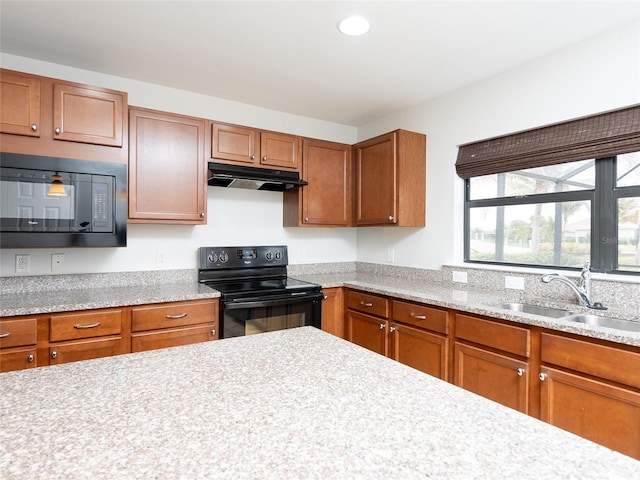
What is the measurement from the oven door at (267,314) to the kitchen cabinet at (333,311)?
173 millimetres

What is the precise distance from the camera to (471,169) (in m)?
2.84

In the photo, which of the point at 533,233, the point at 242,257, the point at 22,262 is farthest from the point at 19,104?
the point at 533,233

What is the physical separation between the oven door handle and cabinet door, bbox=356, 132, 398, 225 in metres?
0.88

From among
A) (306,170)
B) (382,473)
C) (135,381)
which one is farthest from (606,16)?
(135,381)

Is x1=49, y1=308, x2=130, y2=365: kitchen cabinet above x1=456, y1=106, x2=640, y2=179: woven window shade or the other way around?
the other way around

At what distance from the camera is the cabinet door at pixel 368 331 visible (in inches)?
109

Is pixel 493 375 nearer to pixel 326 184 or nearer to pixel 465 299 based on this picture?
pixel 465 299

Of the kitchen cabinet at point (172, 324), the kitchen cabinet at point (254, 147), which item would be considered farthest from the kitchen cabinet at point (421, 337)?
the kitchen cabinet at point (254, 147)

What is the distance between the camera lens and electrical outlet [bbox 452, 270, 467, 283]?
2836 mm

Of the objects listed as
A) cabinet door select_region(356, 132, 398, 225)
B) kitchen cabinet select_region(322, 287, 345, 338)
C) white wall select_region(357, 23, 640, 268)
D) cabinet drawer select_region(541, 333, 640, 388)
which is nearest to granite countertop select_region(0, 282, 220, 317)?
kitchen cabinet select_region(322, 287, 345, 338)

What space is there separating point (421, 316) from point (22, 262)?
263cm

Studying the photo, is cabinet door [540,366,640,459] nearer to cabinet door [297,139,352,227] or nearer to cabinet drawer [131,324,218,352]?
cabinet drawer [131,324,218,352]

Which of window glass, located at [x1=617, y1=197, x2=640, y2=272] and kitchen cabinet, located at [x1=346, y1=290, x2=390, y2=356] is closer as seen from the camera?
window glass, located at [x1=617, y1=197, x2=640, y2=272]

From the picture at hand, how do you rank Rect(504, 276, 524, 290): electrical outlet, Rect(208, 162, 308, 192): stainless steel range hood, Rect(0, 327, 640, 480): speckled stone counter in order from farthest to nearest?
Rect(208, 162, 308, 192): stainless steel range hood → Rect(504, 276, 524, 290): electrical outlet → Rect(0, 327, 640, 480): speckled stone counter
